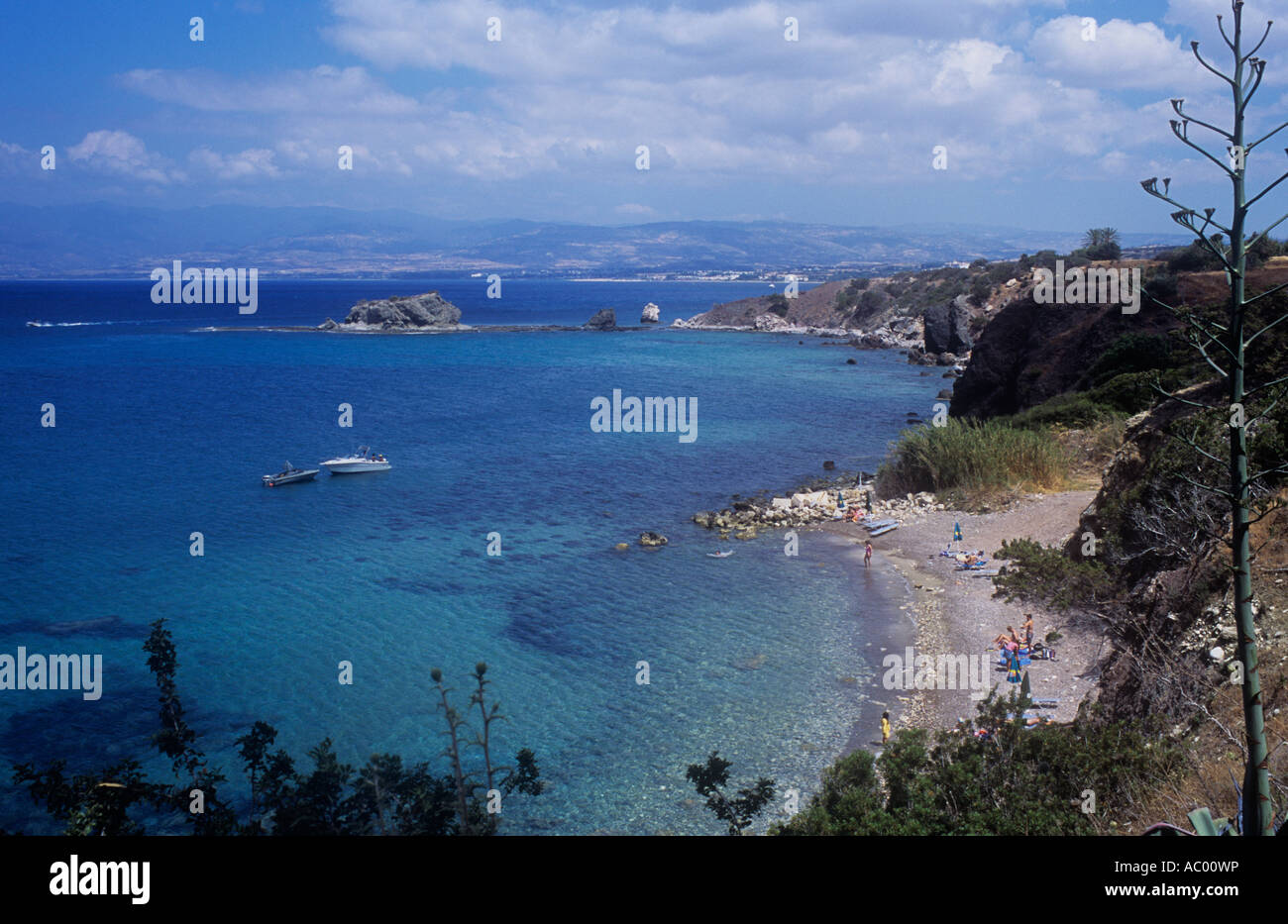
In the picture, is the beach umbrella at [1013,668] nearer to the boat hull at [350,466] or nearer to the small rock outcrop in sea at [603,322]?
the boat hull at [350,466]

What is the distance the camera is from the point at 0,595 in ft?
74.1

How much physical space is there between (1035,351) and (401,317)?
293 feet

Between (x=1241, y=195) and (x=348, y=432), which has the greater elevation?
(x=1241, y=195)

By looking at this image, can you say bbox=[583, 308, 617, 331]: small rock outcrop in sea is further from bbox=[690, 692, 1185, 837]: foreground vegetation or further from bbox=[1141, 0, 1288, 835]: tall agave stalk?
bbox=[1141, 0, 1288, 835]: tall agave stalk

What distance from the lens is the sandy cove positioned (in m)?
14.8

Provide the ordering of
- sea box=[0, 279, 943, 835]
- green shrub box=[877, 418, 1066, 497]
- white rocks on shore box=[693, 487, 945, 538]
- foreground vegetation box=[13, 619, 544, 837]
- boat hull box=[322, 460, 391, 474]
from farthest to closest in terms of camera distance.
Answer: boat hull box=[322, 460, 391, 474], white rocks on shore box=[693, 487, 945, 538], green shrub box=[877, 418, 1066, 497], sea box=[0, 279, 943, 835], foreground vegetation box=[13, 619, 544, 837]

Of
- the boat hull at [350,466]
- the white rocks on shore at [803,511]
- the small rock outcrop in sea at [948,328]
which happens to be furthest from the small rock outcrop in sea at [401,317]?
the white rocks on shore at [803,511]

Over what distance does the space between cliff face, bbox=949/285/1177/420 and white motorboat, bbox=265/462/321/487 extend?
2823cm

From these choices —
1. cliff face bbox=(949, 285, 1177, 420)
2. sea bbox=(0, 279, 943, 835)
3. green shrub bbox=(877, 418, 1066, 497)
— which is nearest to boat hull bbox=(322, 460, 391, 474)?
sea bbox=(0, 279, 943, 835)

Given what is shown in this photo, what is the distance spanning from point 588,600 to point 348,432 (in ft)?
90.7

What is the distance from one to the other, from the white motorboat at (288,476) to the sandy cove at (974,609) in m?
20.4

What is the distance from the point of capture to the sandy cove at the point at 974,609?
582 inches
